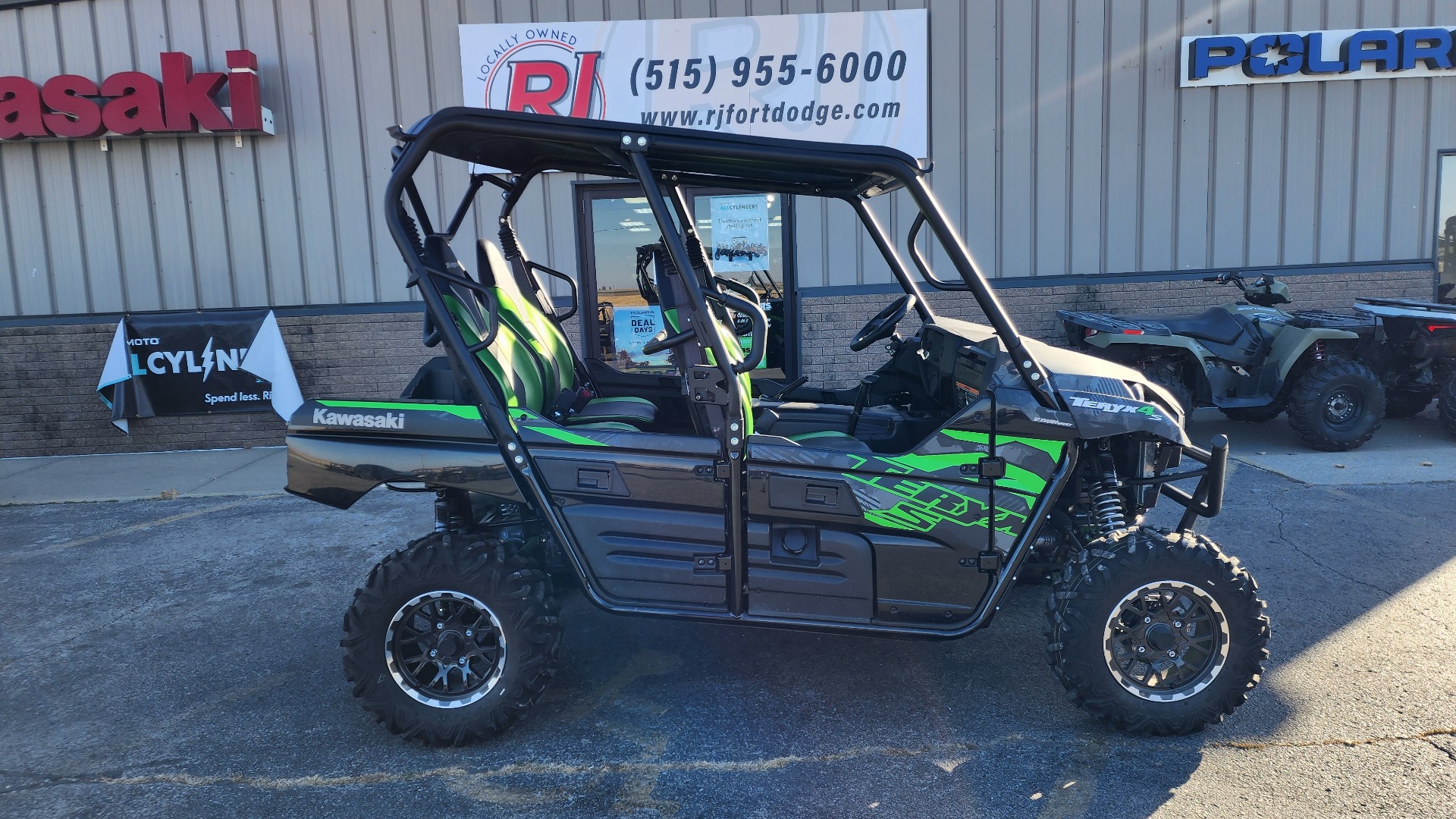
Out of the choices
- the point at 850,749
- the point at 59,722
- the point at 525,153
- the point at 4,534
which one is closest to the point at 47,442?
the point at 4,534

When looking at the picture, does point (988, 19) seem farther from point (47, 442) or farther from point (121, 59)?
point (47, 442)

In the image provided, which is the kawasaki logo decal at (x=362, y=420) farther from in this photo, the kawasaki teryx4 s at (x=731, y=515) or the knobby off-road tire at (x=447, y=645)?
the knobby off-road tire at (x=447, y=645)

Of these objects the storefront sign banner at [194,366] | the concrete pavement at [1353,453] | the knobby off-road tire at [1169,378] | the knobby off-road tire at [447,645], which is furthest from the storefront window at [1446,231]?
the storefront sign banner at [194,366]

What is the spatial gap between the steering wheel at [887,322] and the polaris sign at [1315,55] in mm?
5967

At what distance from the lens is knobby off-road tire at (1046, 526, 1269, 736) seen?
2953 millimetres

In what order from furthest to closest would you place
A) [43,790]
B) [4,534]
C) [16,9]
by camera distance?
[16,9] → [4,534] → [43,790]

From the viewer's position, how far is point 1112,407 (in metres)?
3.02

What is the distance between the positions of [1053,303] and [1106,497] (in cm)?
576

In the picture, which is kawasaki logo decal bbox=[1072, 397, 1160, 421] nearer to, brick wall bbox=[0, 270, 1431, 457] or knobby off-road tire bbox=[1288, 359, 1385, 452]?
knobby off-road tire bbox=[1288, 359, 1385, 452]

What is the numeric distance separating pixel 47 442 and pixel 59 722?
21.0ft

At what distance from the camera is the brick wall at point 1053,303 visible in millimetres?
8555

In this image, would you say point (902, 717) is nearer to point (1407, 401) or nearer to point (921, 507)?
point (921, 507)

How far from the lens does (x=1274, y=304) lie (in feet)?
26.1

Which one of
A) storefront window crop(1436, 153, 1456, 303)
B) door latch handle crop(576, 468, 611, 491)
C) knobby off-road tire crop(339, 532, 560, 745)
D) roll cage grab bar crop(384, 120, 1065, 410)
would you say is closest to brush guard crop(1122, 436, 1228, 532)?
roll cage grab bar crop(384, 120, 1065, 410)
